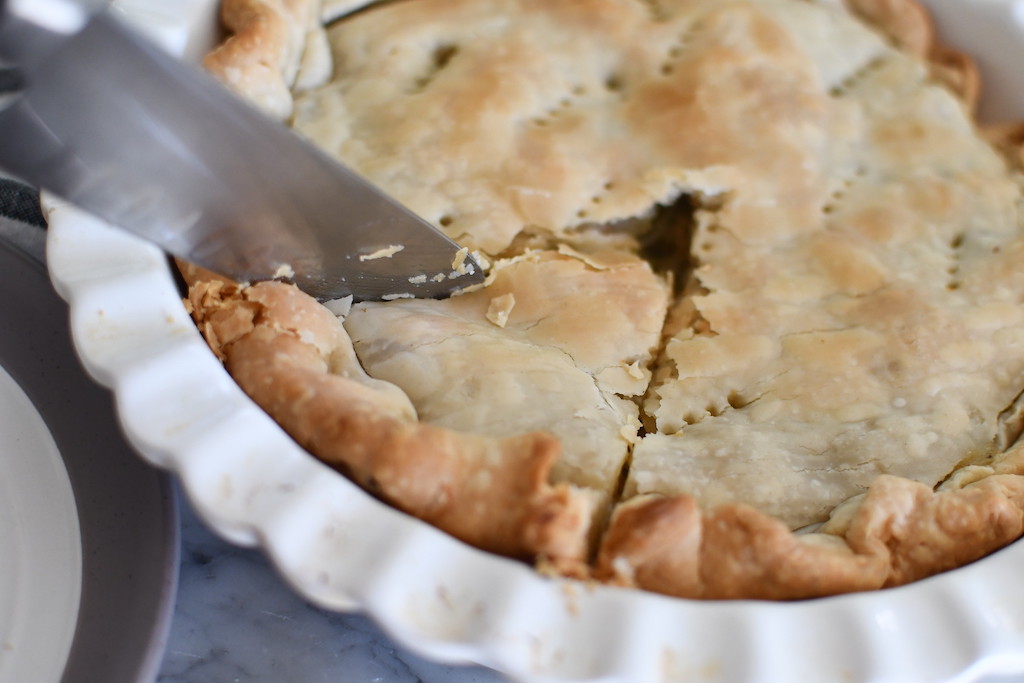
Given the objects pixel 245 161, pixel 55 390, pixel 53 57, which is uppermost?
pixel 53 57

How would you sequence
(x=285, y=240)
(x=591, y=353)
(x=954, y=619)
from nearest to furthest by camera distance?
1. (x=954, y=619)
2. (x=285, y=240)
3. (x=591, y=353)

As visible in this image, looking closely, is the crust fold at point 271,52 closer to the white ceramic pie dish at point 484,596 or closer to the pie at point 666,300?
the pie at point 666,300

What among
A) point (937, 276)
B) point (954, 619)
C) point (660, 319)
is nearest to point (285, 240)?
point (660, 319)

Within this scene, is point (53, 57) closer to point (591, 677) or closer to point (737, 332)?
point (591, 677)

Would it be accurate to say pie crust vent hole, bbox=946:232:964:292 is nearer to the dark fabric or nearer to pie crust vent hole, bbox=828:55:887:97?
pie crust vent hole, bbox=828:55:887:97

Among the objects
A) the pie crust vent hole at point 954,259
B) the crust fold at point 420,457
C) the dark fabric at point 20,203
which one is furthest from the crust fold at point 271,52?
the pie crust vent hole at point 954,259

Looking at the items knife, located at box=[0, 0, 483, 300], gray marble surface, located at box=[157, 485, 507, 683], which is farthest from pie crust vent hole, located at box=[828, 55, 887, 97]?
gray marble surface, located at box=[157, 485, 507, 683]

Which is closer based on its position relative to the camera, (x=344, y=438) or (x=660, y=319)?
(x=344, y=438)

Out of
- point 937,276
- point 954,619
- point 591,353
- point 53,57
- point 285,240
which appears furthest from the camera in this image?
point 937,276
